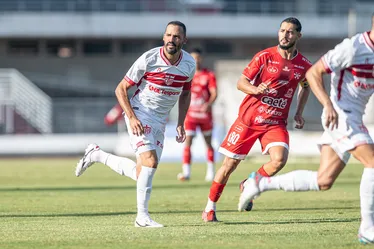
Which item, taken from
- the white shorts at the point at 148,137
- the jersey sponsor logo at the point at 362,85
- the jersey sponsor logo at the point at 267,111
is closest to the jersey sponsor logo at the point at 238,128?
the jersey sponsor logo at the point at 267,111

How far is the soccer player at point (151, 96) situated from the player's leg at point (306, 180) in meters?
1.45

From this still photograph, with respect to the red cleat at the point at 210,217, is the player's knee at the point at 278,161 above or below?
above

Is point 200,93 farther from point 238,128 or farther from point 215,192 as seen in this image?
point 215,192

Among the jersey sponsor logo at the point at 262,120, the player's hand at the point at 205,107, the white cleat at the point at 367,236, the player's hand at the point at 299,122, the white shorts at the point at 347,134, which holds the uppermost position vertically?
the white shorts at the point at 347,134

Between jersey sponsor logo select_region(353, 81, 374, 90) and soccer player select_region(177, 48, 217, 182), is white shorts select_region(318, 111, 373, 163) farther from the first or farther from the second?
soccer player select_region(177, 48, 217, 182)

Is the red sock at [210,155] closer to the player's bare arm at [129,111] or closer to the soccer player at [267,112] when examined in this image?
the soccer player at [267,112]

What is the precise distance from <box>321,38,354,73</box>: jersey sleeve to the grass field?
5.42ft

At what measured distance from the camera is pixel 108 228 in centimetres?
997

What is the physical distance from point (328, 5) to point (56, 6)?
16.7 meters

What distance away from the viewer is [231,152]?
10.8 metres

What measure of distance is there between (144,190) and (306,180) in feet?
6.79

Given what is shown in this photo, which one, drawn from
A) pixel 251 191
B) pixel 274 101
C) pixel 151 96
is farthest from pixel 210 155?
pixel 251 191

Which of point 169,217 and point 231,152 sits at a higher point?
point 231,152

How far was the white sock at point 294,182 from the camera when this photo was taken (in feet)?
29.2
